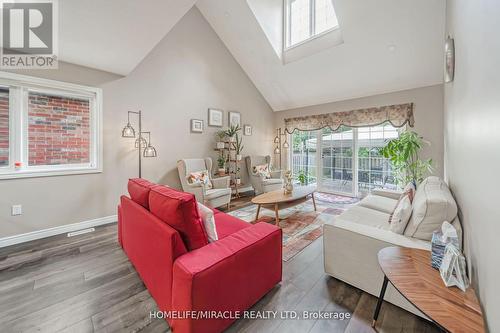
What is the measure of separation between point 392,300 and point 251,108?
4952 mm

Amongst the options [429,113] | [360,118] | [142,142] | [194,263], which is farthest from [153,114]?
[429,113]

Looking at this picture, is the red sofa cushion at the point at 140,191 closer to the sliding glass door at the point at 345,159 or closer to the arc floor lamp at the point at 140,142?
the arc floor lamp at the point at 140,142

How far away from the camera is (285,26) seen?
15.0 ft

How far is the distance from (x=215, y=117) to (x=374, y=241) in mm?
4041

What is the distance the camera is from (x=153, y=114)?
12.5 feet

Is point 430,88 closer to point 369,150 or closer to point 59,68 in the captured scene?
point 369,150

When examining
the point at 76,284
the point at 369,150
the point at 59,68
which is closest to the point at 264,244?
the point at 76,284

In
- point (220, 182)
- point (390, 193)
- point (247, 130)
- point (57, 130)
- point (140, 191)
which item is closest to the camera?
point (140, 191)

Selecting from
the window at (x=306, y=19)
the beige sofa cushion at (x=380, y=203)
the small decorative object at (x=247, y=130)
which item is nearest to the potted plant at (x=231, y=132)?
the small decorative object at (x=247, y=130)

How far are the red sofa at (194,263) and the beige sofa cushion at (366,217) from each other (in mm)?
916

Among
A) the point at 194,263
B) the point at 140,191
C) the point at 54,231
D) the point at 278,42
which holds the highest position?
the point at 278,42

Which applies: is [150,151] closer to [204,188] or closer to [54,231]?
[204,188]

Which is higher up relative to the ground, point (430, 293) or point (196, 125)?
point (196, 125)

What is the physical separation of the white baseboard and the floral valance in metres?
4.69
